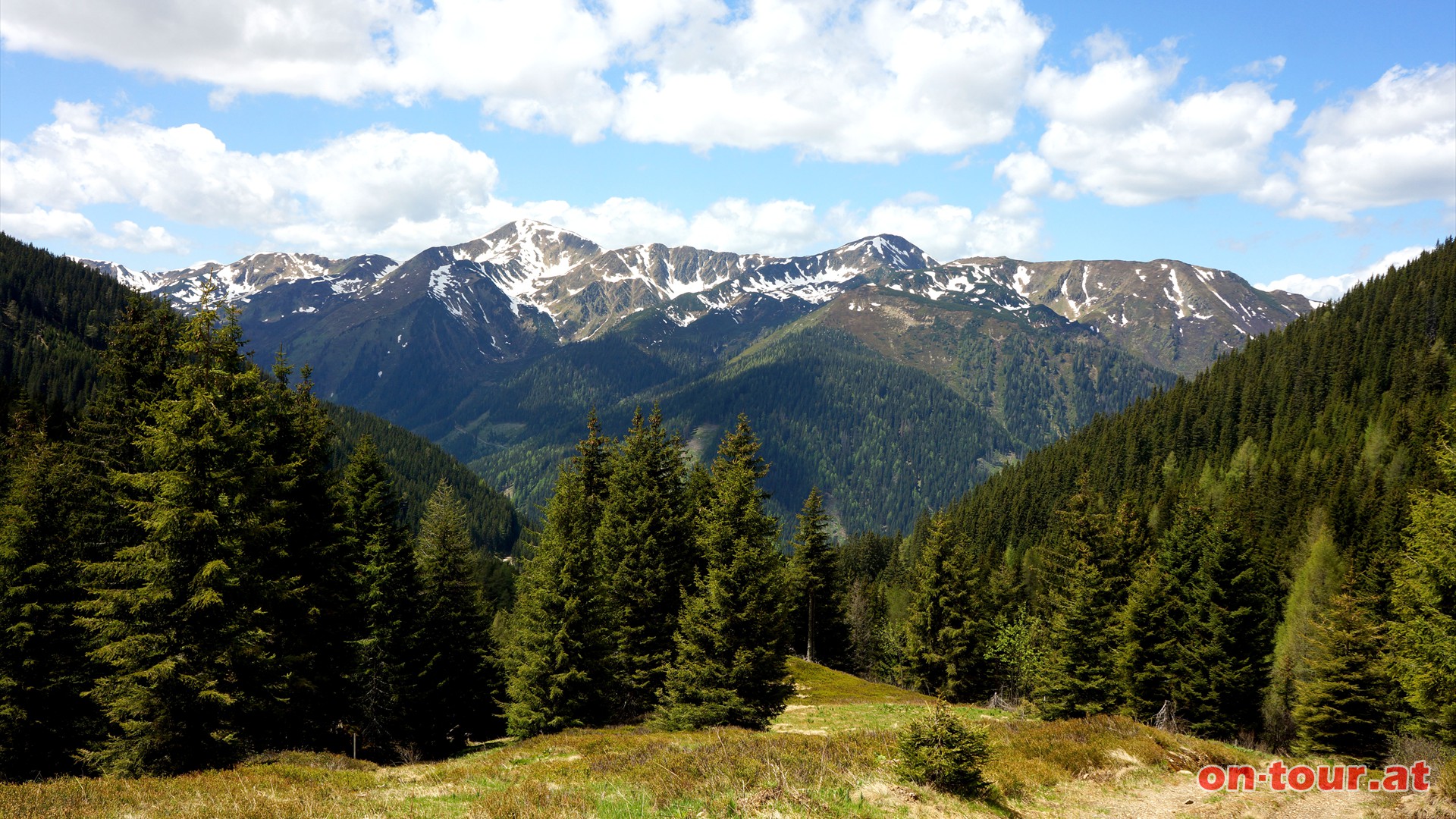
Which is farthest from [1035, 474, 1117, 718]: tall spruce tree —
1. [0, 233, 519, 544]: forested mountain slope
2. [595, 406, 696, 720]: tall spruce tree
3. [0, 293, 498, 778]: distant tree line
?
[0, 233, 519, 544]: forested mountain slope

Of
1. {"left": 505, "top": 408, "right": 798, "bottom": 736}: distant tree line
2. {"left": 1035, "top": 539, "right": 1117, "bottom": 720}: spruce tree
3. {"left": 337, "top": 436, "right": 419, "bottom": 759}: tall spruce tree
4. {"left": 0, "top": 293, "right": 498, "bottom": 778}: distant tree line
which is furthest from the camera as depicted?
{"left": 1035, "top": 539, "right": 1117, "bottom": 720}: spruce tree

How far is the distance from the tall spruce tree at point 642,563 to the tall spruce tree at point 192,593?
15.6m

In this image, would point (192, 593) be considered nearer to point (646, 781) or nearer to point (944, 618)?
point (646, 781)

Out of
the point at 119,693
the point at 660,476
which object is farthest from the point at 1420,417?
the point at 119,693

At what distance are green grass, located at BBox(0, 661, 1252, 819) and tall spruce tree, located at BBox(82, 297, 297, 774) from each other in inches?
98.3

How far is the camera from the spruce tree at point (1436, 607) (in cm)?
2248

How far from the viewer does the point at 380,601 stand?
33.6 metres

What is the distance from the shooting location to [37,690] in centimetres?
2714

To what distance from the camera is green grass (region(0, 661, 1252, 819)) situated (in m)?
14.2

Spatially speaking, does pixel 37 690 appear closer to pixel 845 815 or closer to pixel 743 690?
pixel 743 690

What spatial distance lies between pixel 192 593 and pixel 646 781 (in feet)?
55.6

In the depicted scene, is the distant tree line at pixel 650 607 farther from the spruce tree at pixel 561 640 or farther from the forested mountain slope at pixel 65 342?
the forested mountain slope at pixel 65 342

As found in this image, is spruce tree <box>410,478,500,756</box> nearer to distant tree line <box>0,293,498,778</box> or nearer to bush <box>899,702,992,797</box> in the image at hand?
distant tree line <box>0,293,498,778</box>

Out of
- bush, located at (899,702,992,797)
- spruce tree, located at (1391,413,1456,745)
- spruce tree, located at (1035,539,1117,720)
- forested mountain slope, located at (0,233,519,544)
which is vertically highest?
forested mountain slope, located at (0,233,519,544)
